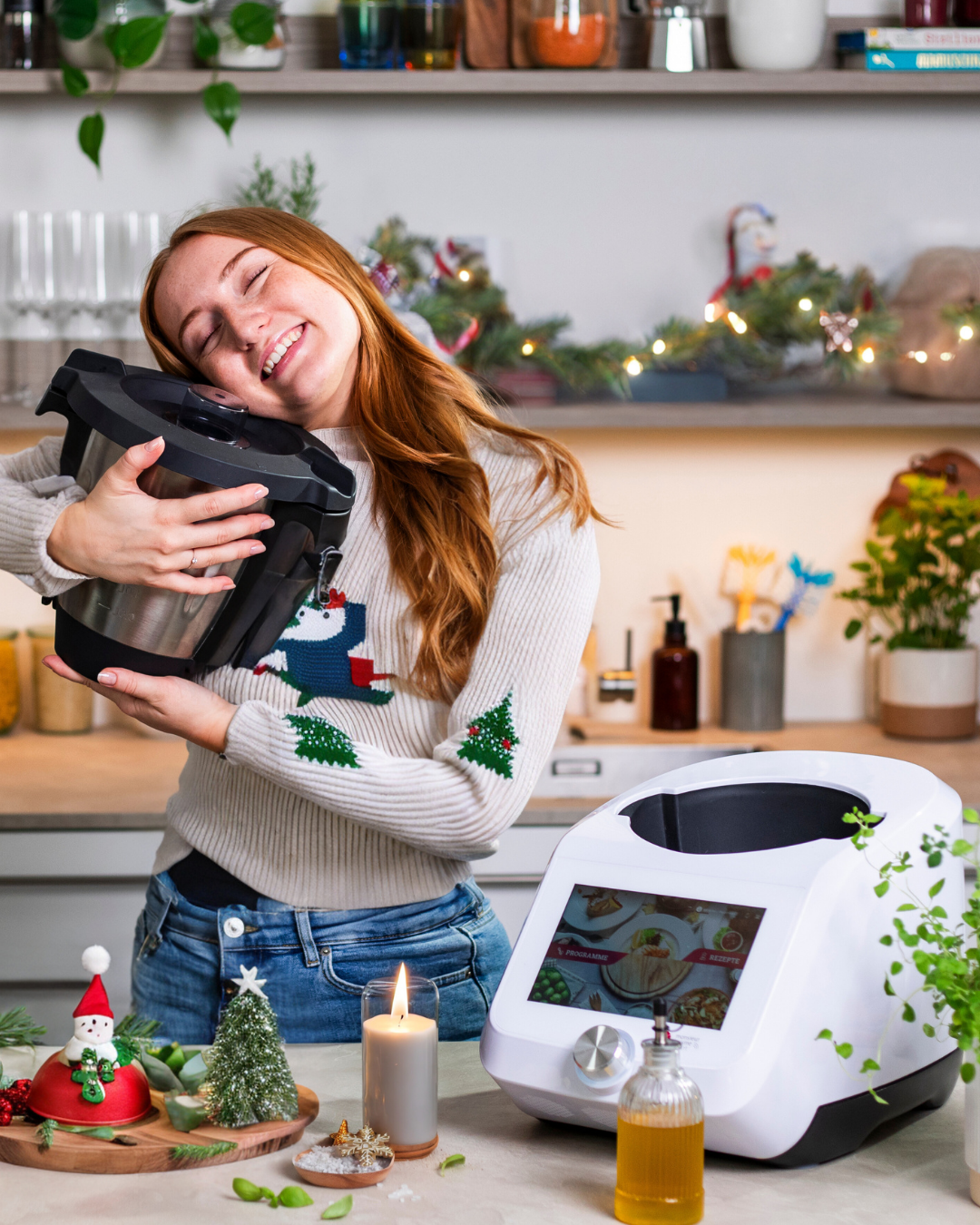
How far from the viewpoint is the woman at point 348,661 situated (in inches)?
44.8

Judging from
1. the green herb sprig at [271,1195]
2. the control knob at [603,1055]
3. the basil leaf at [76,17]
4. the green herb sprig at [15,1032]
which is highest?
the basil leaf at [76,17]

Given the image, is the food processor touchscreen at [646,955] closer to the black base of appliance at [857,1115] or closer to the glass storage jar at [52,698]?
the black base of appliance at [857,1115]

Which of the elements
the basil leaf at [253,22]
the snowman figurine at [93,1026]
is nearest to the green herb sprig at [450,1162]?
the snowman figurine at [93,1026]

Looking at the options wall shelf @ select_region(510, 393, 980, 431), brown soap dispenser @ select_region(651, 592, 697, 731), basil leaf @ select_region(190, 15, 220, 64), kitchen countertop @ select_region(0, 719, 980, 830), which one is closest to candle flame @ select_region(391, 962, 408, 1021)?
kitchen countertop @ select_region(0, 719, 980, 830)

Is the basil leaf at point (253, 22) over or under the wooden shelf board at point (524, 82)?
over

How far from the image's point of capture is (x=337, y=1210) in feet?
2.49

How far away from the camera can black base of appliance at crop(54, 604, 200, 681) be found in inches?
43.9

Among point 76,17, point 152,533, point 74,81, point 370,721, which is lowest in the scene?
point 370,721

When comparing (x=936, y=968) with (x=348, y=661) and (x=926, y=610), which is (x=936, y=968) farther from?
(x=926, y=610)

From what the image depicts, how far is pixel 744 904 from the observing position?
2.74 ft

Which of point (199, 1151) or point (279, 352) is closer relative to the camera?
point (199, 1151)

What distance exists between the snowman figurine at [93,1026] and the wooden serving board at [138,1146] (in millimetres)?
49

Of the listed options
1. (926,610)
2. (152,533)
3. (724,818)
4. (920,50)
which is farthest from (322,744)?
(920,50)

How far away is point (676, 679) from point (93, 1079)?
1721mm
